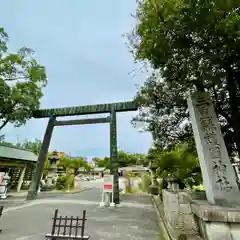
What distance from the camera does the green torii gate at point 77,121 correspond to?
884 cm

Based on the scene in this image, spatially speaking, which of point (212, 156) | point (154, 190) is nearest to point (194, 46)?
point (212, 156)

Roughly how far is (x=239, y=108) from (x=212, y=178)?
6.97ft

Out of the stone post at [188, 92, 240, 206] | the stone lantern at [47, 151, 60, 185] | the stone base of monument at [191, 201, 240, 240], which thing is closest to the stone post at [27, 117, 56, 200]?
the stone lantern at [47, 151, 60, 185]

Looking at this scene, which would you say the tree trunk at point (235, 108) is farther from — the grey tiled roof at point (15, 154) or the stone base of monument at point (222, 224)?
the grey tiled roof at point (15, 154)

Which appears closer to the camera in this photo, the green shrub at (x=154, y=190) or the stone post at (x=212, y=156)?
the stone post at (x=212, y=156)

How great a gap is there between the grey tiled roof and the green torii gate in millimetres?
3516

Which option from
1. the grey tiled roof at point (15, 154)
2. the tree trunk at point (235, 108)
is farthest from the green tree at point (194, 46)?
the grey tiled roof at point (15, 154)

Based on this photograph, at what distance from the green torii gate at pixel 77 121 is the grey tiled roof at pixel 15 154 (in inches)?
138

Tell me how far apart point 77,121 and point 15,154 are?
6202mm

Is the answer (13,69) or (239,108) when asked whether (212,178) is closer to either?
(239,108)

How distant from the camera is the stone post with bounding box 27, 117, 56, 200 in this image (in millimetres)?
9484

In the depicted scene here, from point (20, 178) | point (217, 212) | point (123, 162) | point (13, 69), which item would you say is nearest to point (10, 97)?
point (13, 69)

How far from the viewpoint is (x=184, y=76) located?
13.3 ft

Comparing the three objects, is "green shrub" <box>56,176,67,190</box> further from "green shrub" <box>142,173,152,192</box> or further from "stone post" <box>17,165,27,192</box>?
"green shrub" <box>142,173,152,192</box>
